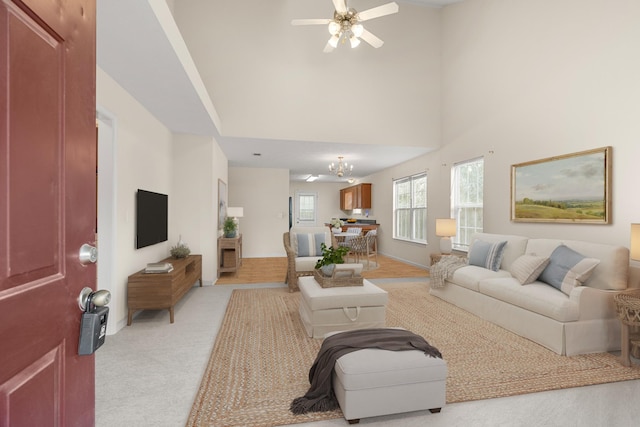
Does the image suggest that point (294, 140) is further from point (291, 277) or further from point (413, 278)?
point (413, 278)

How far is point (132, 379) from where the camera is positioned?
7.58 feet

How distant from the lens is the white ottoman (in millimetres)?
1830

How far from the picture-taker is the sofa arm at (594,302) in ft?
8.98

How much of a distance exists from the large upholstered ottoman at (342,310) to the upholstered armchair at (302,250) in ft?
5.37

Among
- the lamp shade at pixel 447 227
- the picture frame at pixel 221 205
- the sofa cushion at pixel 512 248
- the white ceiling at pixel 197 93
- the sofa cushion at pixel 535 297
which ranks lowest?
the sofa cushion at pixel 535 297

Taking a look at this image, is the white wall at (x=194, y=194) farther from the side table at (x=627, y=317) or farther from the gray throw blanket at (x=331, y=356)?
the side table at (x=627, y=317)

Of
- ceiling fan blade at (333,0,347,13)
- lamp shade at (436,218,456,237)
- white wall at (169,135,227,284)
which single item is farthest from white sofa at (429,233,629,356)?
white wall at (169,135,227,284)

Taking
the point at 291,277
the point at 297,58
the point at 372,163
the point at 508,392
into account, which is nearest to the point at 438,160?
the point at 372,163

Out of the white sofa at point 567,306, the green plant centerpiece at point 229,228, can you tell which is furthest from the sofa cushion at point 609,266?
A: the green plant centerpiece at point 229,228

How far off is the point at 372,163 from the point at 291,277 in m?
4.07

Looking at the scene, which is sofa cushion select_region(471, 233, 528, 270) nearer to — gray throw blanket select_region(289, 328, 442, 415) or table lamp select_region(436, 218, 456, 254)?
table lamp select_region(436, 218, 456, 254)

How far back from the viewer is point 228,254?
5941 mm

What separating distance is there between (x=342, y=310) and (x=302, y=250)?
224 centimetres

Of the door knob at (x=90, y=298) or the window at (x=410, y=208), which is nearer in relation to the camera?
the door knob at (x=90, y=298)
